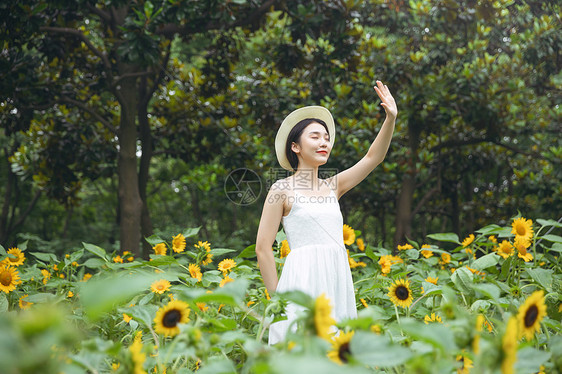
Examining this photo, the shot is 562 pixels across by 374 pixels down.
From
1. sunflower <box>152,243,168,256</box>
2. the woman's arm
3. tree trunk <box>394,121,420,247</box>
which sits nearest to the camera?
the woman's arm

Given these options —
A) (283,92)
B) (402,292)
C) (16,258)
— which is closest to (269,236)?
(402,292)

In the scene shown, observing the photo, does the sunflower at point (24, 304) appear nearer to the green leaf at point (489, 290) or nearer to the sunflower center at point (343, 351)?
the sunflower center at point (343, 351)

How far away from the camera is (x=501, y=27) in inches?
215

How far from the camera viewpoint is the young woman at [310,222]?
171 centimetres

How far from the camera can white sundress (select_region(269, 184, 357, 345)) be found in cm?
170

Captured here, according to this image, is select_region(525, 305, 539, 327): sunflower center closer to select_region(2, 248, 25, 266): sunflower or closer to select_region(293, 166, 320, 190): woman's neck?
select_region(293, 166, 320, 190): woman's neck

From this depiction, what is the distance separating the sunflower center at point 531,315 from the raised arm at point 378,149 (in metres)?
1.05

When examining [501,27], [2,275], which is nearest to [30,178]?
[2,275]

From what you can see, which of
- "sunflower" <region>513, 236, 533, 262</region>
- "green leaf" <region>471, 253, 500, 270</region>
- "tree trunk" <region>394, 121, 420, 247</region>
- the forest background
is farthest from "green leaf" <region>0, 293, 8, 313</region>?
"tree trunk" <region>394, 121, 420, 247</region>

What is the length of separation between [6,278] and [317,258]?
1297 mm

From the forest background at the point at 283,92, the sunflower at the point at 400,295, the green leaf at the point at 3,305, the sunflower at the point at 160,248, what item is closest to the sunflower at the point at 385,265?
the sunflower at the point at 400,295

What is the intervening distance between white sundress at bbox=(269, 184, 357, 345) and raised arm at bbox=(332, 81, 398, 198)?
222 mm

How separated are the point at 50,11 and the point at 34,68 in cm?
62

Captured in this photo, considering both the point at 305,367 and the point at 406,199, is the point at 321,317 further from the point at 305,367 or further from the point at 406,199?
the point at 406,199
